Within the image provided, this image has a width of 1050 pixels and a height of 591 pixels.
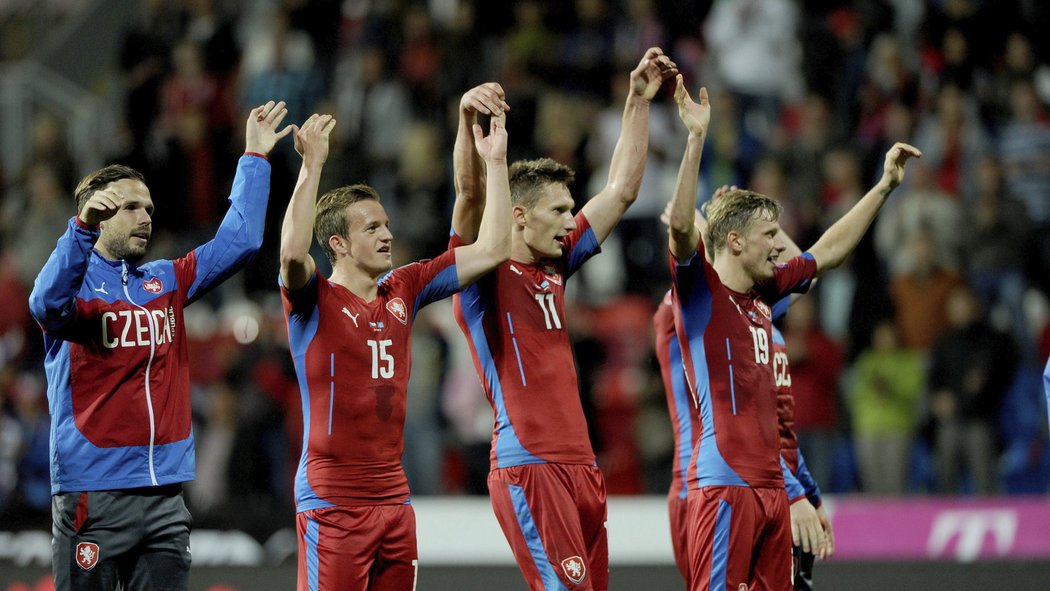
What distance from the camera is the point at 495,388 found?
6.78 metres

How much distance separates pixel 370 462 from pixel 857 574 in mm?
4828

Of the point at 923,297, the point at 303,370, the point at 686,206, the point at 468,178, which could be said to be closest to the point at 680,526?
the point at 686,206

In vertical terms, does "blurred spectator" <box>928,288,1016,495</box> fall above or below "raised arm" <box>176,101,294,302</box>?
below

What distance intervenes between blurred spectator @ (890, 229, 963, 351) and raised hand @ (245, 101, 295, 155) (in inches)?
284

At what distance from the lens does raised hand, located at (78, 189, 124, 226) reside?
18.6 feet

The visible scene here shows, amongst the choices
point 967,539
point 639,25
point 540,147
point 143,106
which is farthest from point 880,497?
point 143,106

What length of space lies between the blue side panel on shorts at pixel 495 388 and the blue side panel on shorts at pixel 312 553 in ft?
3.27

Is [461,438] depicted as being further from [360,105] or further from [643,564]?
[360,105]

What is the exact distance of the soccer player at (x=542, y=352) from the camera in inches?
256

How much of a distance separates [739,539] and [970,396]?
563 cm

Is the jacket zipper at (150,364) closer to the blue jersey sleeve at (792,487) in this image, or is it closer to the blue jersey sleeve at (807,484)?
the blue jersey sleeve at (792,487)

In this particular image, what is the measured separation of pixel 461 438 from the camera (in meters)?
12.3

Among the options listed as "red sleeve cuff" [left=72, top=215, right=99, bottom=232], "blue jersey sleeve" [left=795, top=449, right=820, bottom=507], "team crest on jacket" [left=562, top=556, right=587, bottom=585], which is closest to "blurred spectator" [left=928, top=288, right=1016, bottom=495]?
"blue jersey sleeve" [left=795, top=449, right=820, bottom=507]

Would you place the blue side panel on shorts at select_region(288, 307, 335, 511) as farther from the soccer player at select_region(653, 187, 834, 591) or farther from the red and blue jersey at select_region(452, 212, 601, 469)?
the soccer player at select_region(653, 187, 834, 591)
